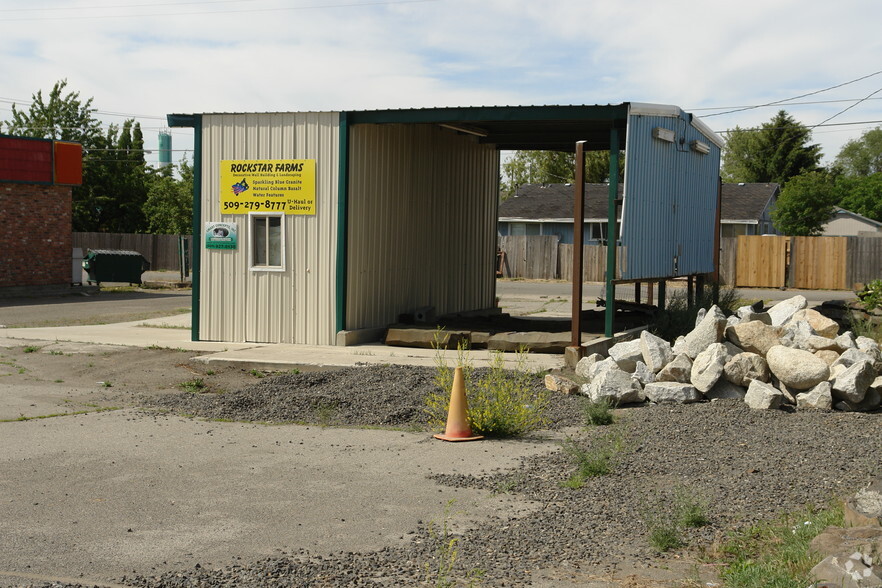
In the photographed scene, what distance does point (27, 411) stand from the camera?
35.2 ft

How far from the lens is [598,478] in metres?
7.63

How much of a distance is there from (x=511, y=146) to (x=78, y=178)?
16427mm

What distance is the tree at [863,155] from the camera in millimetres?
124312

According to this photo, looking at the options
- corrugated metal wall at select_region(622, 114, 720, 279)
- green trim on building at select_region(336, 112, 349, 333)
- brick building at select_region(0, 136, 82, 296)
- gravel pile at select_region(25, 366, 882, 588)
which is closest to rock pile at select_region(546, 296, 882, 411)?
gravel pile at select_region(25, 366, 882, 588)

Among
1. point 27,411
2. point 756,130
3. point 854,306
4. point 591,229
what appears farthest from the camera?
point 756,130

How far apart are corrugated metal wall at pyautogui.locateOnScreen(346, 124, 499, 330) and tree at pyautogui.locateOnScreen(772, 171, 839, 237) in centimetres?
3966

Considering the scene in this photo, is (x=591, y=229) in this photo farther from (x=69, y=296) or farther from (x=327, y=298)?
(x=327, y=298)

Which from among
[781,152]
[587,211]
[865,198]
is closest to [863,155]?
[865,198]

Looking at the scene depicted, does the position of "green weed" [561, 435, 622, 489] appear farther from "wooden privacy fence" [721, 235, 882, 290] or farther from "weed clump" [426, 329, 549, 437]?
"wooden privacy fence" [721, 235, 882, 290]

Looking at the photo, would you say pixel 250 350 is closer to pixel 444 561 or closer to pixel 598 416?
pixel 598 416

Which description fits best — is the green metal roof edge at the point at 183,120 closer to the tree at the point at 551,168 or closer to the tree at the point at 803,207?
the tree at the point at 551,168

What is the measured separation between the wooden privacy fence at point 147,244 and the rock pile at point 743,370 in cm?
4122

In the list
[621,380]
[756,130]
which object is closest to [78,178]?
[621,380]

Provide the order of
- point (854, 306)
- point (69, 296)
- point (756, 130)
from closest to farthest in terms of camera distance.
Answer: point (854, 306), point (69, 296), point (756, 130)
